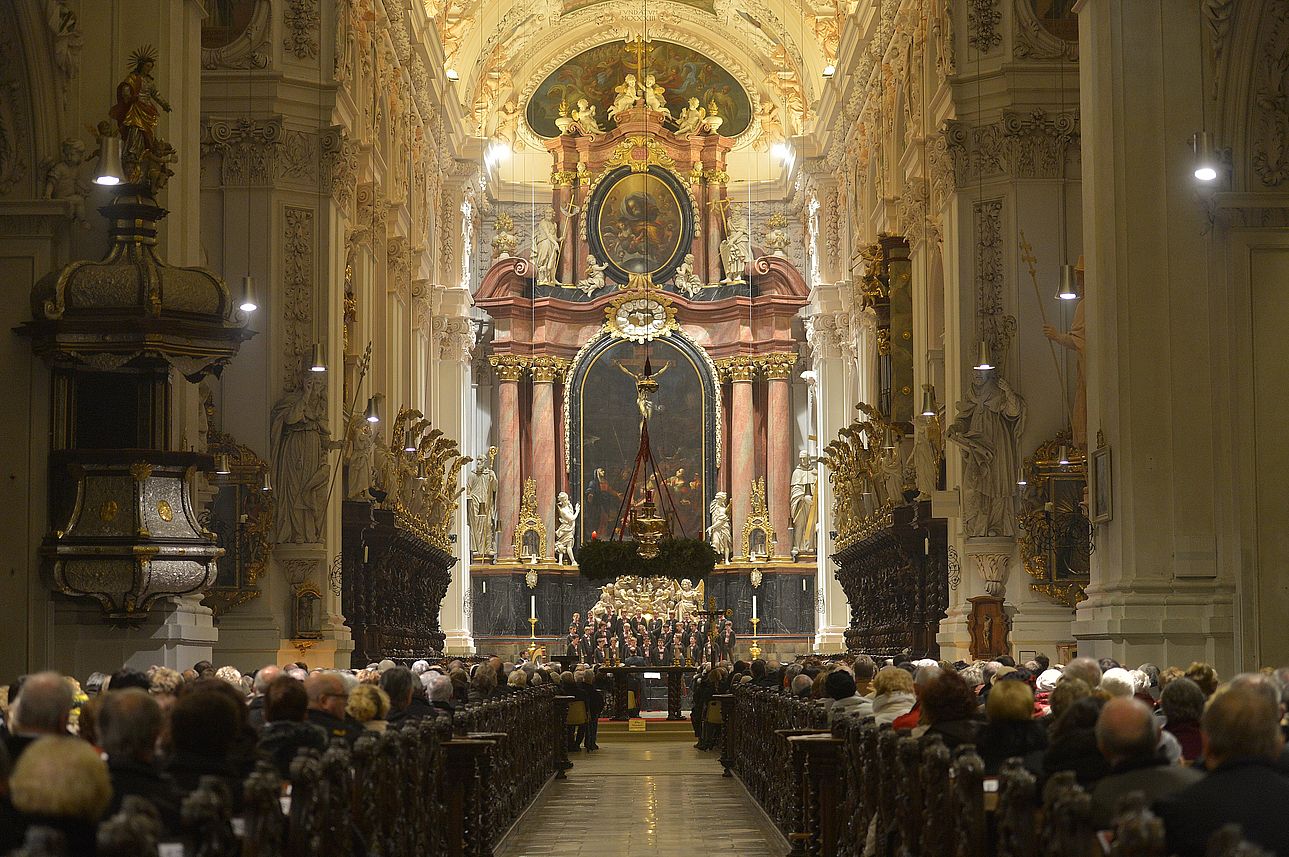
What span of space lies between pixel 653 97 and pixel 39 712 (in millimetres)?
35376

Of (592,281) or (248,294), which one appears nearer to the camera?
(248,294)

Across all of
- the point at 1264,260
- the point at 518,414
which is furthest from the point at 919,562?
the point at 518,414

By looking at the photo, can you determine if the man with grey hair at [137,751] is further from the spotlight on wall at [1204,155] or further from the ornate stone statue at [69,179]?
the spotlight on wall at [1204,155]

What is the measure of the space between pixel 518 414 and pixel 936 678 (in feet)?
102

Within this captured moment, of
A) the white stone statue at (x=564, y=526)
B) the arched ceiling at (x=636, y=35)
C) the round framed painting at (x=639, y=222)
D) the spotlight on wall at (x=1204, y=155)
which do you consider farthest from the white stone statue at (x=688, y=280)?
the spotlight on wall at (x=1204, y=155)

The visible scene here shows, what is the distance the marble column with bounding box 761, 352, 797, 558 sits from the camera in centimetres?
3825

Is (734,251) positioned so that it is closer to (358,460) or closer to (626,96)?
(626,96)

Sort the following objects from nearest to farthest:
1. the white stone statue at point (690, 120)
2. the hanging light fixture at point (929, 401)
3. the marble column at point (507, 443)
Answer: the hanging light fixture at point (929, 401) → the marble column at point (507, 443) → the white stone statue at point (690, 120)

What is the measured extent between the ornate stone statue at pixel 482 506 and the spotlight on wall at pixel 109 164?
25.2m

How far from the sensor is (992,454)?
66.4 feet

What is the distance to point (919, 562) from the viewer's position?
965 inches

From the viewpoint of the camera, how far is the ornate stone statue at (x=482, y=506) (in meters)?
37.6

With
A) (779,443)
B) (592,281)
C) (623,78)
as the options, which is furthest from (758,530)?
(623,78)

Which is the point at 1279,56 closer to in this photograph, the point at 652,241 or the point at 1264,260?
the point at 1264,260
